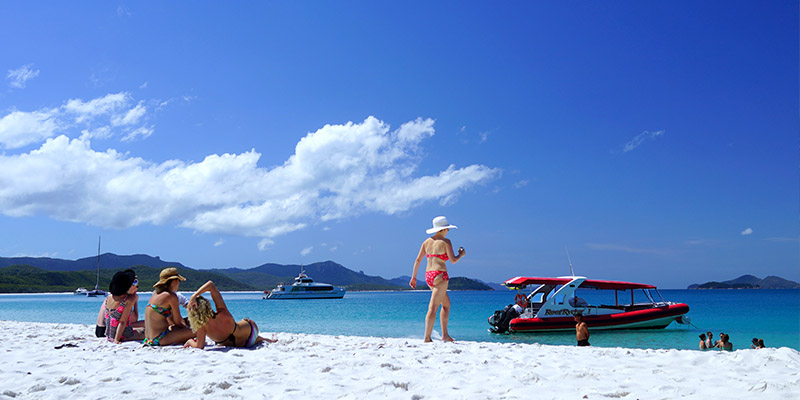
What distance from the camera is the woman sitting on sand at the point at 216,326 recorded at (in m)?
7.47

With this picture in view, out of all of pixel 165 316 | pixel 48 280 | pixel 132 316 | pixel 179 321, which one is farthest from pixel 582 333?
pixel 48 280

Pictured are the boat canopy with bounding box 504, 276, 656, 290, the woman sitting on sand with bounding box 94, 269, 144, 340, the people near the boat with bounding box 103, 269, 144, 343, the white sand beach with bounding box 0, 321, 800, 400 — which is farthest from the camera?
the boat canopy with bounding box 504, 276, 656, 290

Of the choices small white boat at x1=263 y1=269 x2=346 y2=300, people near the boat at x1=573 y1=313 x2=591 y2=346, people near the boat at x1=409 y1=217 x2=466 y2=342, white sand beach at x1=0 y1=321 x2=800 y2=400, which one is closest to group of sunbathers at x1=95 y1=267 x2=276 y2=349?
white sand beach at x1=0 y1=321 x2=800 y2=400

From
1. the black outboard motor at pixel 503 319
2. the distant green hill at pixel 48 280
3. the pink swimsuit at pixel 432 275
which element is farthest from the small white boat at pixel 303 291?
the pink swimsuit at pixel 432 275

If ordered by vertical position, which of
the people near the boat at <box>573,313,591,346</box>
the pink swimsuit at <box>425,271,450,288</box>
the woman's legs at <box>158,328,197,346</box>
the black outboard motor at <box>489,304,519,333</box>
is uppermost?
the pink swimsuit at <box>425,271,450,288</box>

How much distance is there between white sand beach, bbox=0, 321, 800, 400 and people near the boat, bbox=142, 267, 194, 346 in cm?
65

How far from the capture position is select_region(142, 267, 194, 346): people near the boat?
792cm

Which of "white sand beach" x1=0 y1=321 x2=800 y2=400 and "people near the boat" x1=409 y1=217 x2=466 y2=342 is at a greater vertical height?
"people near the boat" x1=409 y1=217 x2=466 y2=342

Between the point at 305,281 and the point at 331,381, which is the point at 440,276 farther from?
the point at 305,281

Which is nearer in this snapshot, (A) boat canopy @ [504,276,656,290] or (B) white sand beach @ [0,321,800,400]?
(B) white sand beach @ [0,321,800,400]

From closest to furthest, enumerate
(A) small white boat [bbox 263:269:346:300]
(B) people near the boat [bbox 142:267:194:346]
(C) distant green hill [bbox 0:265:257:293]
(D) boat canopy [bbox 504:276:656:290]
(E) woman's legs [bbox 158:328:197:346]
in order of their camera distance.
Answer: (B) people near the boat [bbox 142:267:194:346] → (E) woman's legs [bbox 158:328:197:346] → (D) boat canopy [bbox 504:276:656:290] → (A) small white boat [bbox 263:269:346:300] → (C) distant green hill [bbox 0:265:257:293]

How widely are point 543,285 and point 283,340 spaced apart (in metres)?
15.2

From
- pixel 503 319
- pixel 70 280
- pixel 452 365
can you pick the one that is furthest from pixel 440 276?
pixel 70 280

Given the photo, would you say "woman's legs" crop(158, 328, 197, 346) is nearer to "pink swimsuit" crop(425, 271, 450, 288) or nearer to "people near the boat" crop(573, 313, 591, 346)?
"pink swimsuit" crop(425, 271, 450, 288)
